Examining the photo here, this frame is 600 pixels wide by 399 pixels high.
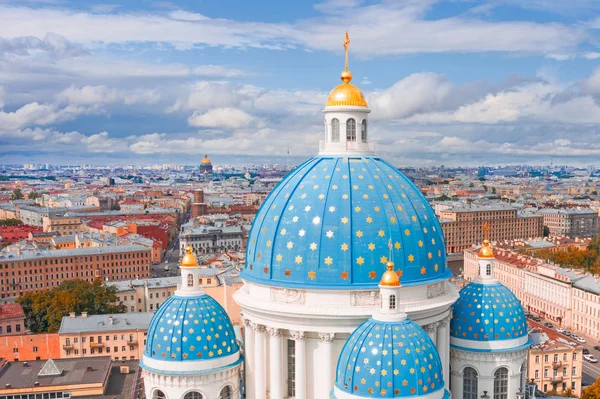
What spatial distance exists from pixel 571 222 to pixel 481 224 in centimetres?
3107

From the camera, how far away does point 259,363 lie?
3478 centimetres

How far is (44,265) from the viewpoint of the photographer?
11075 centimetres

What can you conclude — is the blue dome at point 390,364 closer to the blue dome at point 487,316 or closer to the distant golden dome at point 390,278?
the distant golden dome at point 390,278

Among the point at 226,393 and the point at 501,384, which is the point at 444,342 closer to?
the point at 501,384

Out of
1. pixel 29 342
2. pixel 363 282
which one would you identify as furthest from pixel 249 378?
pixel 29 342

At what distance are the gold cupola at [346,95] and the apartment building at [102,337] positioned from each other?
4111 cm

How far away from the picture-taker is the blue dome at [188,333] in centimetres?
3328

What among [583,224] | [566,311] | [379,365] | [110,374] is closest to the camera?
[379,365]

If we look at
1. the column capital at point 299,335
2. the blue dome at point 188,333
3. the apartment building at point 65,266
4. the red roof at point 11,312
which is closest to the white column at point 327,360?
the column capital at point 299,335

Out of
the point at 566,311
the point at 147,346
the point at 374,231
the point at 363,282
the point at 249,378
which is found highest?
the point at 374,231

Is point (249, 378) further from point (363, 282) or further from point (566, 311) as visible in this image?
point (566, 311)

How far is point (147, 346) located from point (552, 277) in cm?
7643

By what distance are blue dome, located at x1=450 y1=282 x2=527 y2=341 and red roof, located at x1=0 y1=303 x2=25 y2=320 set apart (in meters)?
57.4

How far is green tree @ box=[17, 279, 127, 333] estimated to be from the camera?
8062cm
